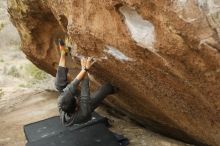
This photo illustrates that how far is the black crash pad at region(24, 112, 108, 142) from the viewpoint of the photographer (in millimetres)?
7293

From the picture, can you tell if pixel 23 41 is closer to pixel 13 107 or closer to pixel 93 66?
pixel 13 107

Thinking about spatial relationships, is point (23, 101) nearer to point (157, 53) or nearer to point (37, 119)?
point (37, 119)

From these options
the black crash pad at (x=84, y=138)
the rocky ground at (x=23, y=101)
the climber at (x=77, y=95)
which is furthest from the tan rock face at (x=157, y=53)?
the black crash pad at (x=84, y=138)

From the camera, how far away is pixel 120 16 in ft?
16.0

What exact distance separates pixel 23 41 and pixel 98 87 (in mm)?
2130

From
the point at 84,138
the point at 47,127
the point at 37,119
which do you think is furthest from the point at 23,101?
the point at 84,138

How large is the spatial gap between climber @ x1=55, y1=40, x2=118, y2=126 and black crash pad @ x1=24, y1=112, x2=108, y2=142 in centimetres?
100

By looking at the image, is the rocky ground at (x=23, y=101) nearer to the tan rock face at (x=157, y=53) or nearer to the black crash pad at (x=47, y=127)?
the black crash pad at (x=47, y=127)

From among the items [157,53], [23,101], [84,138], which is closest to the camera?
[157,53]

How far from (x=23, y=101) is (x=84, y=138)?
3.30m

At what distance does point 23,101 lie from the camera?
32.1 feet

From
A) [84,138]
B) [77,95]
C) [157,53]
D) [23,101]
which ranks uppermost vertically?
[157,53]

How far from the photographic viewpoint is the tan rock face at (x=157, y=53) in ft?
13.5

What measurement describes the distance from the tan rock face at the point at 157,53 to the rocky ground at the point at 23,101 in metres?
0.39
